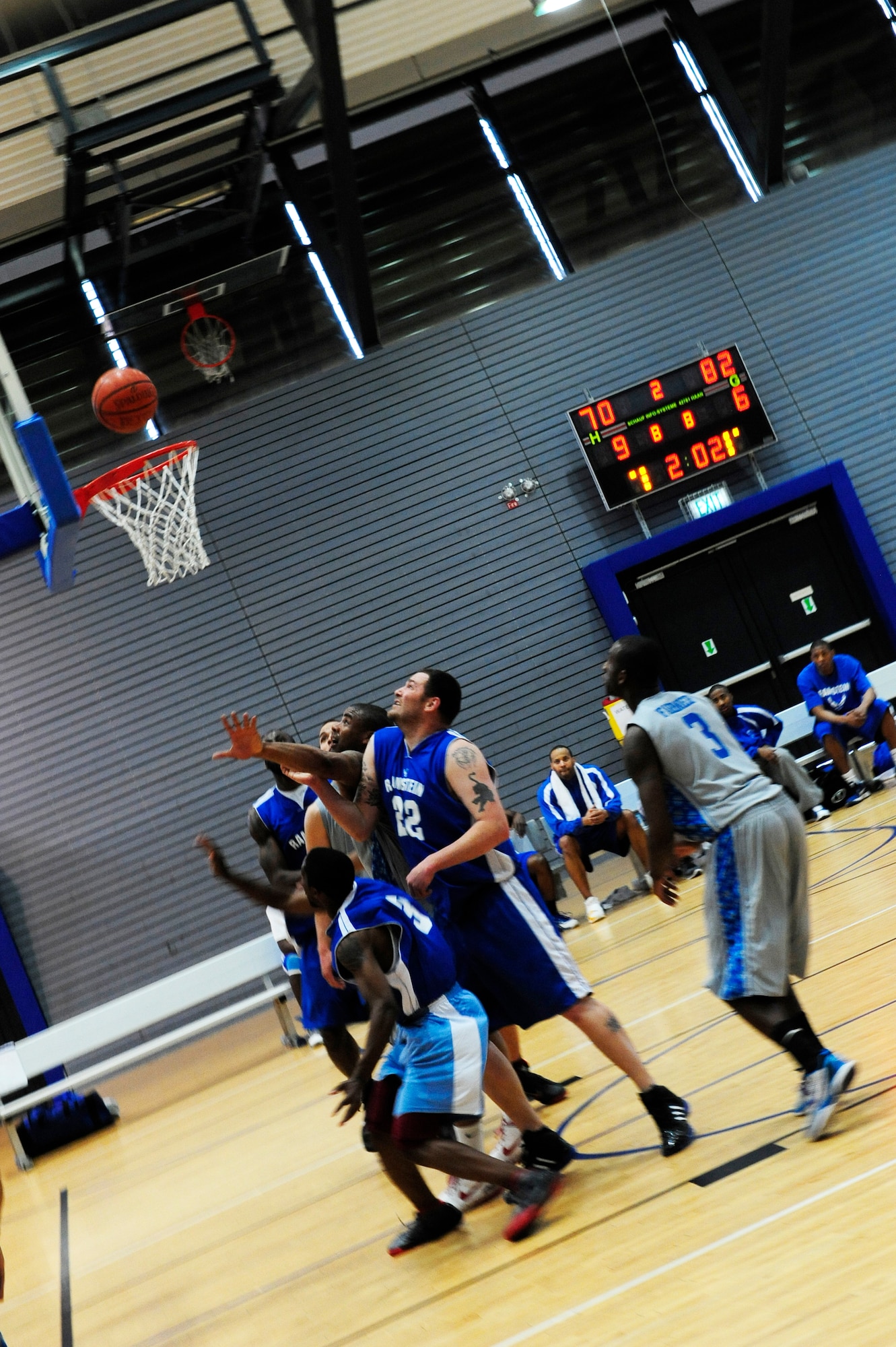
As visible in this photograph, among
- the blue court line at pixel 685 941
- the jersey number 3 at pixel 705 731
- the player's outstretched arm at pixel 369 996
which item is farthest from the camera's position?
the blue court line at pixel 685 941

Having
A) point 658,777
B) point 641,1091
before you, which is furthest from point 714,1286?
point 658,777

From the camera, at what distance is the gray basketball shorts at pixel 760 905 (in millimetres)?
3748

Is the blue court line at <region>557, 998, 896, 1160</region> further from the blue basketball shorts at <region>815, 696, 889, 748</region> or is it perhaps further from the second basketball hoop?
the second basketball hoop

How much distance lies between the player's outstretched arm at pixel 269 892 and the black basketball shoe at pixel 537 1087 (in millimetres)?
1094

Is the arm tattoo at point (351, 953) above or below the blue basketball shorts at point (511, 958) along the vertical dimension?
above

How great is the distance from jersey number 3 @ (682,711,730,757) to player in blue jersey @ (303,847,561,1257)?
1035mm

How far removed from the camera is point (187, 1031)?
408 inches

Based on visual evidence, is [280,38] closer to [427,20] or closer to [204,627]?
[427,20]

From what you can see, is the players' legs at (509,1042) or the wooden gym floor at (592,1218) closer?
the wooden gym floor at (592,1218)

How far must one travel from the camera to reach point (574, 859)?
10.3 meters

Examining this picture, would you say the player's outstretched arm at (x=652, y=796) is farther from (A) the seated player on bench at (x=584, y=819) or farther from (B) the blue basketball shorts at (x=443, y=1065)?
(A) the seated player on bench at (x=584, y=819)

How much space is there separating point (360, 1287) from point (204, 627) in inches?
Answer: 385

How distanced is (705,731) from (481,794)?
0.76 m

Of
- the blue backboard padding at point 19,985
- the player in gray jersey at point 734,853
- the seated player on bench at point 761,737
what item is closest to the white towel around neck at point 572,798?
the seated player on bench at point 761,737
